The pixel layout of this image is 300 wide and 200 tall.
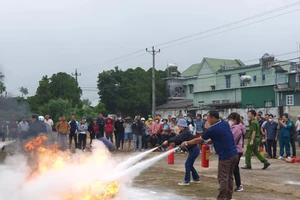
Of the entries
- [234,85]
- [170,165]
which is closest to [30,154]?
[170,165]

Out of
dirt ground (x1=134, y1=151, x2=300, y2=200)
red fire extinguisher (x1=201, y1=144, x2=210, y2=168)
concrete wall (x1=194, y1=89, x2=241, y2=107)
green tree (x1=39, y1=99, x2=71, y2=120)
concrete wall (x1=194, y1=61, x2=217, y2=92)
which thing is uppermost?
concrete wall (x1=194, y1=61, x2=217, y2=92)

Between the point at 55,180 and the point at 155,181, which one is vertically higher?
the point at 55,180

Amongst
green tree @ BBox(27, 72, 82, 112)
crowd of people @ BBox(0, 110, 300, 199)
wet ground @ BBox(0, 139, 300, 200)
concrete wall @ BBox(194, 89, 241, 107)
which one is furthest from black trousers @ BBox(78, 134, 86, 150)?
concrete wall @ BBox(194, 89, 241, 107)

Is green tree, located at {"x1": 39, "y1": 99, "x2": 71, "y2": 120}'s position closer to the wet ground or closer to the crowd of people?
the crowd of people

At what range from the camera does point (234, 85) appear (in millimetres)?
53438

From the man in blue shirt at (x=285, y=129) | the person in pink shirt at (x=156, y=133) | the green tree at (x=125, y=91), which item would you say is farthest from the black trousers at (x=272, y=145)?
the green tree at (x=125, y=91)

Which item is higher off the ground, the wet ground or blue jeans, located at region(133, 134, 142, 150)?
blue jeans, located at region(133, 134, 142, 150)

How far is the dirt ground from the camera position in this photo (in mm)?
9125

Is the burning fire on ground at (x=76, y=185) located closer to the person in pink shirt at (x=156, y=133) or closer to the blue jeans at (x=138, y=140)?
the blue jeans at (x=138, y=140)

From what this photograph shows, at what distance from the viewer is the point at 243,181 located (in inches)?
430

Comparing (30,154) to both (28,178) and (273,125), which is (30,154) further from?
(273,125)

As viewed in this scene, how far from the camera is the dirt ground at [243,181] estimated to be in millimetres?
9125

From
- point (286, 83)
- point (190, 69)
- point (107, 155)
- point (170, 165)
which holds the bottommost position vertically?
point (170, 165)

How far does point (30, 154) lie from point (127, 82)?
47.1m
